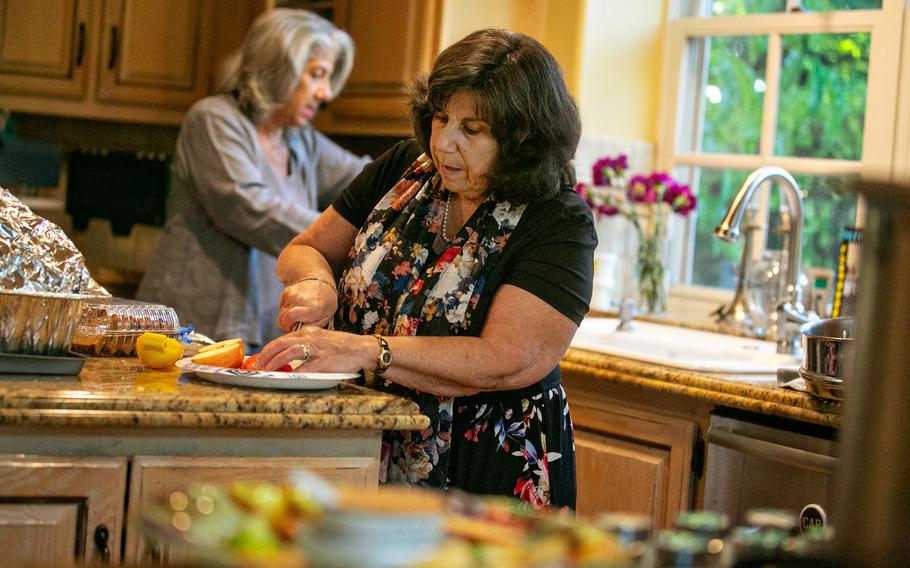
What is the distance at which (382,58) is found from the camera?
11.9ft

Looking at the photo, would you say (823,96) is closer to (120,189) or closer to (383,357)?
(383,357)

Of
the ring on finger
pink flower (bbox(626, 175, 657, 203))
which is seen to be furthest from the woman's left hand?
pink flower (bbox(626, 175, 657, 203))

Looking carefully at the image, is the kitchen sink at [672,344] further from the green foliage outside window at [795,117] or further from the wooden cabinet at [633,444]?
the green foliage outside window at [795,117]

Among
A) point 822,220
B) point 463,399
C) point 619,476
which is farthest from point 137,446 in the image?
point 822,220

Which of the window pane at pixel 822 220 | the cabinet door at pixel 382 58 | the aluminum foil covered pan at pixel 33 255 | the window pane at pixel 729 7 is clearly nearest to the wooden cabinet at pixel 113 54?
the cabinet door at pixel 382 58

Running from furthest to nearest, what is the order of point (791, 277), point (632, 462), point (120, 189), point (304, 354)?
1. point (120, 189)
2. point (791, 277)
3. point (632, 462)
4. point (304, 354)

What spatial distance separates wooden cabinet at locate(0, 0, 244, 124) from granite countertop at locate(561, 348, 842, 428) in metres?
2.03

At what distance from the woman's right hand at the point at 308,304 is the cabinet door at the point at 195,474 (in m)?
0.34

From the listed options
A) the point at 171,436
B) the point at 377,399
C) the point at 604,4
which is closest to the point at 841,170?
the point at 604,4

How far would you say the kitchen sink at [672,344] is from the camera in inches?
106

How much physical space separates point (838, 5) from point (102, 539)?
2542 millimetres

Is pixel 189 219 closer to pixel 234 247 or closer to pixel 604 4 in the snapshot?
pixel 234 247

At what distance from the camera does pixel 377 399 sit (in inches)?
61.9

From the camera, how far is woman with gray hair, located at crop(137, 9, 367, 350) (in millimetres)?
3115
